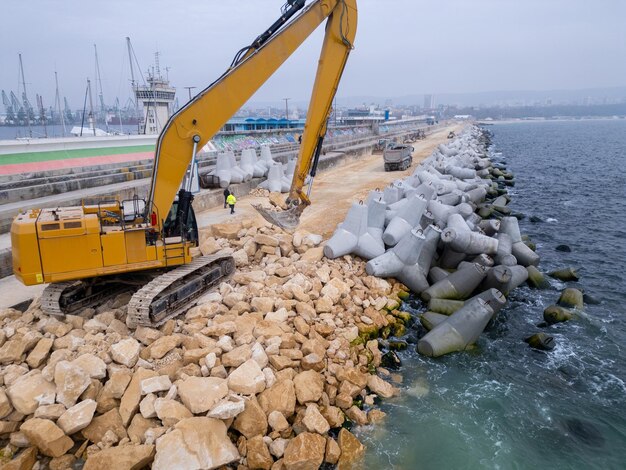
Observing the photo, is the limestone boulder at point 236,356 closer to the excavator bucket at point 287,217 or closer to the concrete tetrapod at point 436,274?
the excavator bucket at point 287,217

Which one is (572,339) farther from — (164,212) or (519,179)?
(519,179)

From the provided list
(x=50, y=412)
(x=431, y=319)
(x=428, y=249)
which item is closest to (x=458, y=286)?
(x=428, y=249)

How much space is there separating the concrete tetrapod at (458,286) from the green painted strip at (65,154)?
20.5 m

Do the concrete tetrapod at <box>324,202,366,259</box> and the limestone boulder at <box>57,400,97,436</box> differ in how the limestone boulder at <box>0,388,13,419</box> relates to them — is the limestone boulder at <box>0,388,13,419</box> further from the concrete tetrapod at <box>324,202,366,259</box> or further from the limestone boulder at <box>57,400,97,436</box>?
the concrete tetrapod at <box>324,202,366,259</box>

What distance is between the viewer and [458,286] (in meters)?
11.5

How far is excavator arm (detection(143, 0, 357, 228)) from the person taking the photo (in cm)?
838

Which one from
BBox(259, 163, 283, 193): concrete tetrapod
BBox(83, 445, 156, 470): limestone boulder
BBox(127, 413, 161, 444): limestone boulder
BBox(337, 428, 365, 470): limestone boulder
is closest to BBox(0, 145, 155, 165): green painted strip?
BBox(259, 163, 283, 193): concrete tetrapod

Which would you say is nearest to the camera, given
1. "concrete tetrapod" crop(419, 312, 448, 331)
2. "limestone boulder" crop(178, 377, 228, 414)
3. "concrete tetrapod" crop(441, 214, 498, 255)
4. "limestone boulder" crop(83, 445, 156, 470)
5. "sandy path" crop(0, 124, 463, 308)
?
"limestone boulder" crop(83, 445, 156, 470)

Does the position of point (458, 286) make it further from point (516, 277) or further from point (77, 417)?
point (77, 417)

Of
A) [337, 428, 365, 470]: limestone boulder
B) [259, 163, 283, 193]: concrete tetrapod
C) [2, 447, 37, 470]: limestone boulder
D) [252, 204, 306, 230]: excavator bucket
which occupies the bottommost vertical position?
[337, 428, 365, 470]: limestone boulder

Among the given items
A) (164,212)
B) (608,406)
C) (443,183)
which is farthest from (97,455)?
(443,183)

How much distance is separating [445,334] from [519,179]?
3030 centimetres

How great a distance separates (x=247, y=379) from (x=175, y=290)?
8.22ft

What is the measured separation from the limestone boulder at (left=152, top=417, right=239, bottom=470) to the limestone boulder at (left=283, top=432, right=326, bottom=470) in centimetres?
73
